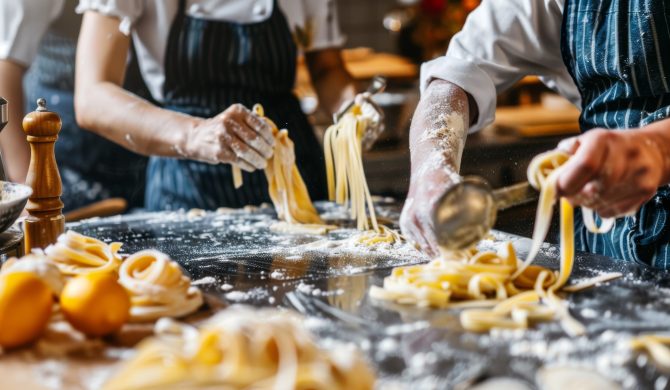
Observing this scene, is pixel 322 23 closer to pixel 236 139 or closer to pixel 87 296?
pixel 236 139

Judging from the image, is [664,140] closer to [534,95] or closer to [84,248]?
[84,248]

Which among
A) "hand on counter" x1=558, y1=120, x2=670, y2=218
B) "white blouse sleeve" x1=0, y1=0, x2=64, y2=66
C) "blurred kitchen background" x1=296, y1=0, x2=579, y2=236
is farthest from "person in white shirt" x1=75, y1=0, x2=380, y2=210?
"hand on counter" x1=558, y1=120, x2=670, y2=218

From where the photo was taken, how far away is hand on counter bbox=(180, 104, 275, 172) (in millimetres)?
2379

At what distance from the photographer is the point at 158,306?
1492mm

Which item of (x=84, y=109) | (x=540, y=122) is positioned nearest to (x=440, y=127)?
(x=84, y=109)

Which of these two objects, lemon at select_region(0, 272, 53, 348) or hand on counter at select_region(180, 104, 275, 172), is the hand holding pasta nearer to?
lemon at select_region(0, 272, 53, 348)

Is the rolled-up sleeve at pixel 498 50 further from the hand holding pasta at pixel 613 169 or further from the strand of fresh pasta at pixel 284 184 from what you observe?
the hand holding pasta at pixel 613 169

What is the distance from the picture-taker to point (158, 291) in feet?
4.91

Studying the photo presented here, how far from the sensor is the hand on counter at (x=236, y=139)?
2379mm

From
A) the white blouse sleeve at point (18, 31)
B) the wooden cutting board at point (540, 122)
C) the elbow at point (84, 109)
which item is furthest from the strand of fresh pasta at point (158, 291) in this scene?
the wooden cutting board at point (540, 122)

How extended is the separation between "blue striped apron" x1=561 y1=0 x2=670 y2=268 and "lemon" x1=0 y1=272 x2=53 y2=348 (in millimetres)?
1519

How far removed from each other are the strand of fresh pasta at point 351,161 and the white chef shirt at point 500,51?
1.19 ft

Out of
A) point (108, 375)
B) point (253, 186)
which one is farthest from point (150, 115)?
point (108, 375)

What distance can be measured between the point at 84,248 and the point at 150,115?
1.02m
